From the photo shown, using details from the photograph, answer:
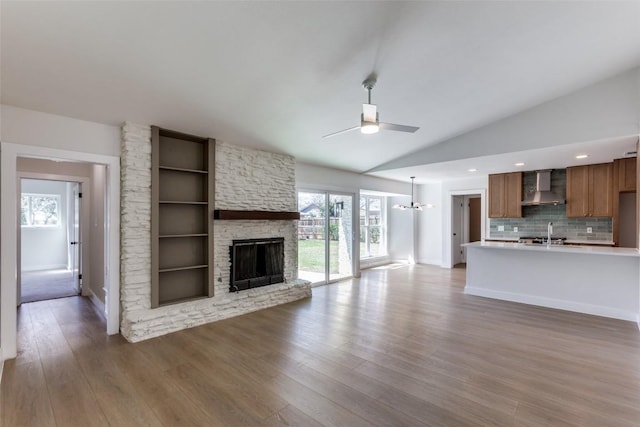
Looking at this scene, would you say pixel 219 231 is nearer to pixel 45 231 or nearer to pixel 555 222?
pixel 45 231

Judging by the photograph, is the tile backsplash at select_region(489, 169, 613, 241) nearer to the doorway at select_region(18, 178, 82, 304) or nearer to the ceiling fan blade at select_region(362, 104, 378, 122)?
the ceiling fan blade at select_region(362, 104, 378, 122)

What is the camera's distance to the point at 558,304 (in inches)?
188

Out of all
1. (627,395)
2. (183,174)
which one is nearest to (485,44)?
(627,395)

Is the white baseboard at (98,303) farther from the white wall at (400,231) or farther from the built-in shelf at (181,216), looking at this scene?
the white wall at (400,231)

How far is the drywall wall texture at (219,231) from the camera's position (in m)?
3.68

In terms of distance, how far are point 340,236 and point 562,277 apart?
407cm

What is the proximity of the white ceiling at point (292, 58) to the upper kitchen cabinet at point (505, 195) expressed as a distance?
2844mm

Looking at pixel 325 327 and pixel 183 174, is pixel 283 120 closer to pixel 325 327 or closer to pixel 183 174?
pixel 183 174

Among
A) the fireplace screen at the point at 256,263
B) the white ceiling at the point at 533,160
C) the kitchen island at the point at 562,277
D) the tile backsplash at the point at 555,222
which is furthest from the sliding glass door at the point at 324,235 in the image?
the tile backsplash at the point at 555,222

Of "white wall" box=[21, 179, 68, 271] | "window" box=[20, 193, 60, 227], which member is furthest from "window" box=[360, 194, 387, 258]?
"window" box=[20, 193, 60, 227]

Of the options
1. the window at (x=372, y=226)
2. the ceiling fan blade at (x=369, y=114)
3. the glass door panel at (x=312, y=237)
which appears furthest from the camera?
the window at (x=372, y=226)

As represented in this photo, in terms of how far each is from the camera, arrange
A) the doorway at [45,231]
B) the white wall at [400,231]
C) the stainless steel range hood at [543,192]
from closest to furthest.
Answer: the stainless steel range hood at [543,192] → the doorway at [45,231] → the white wall at [400,231]

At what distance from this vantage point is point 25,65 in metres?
2.58

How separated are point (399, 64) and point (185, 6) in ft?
7.17
